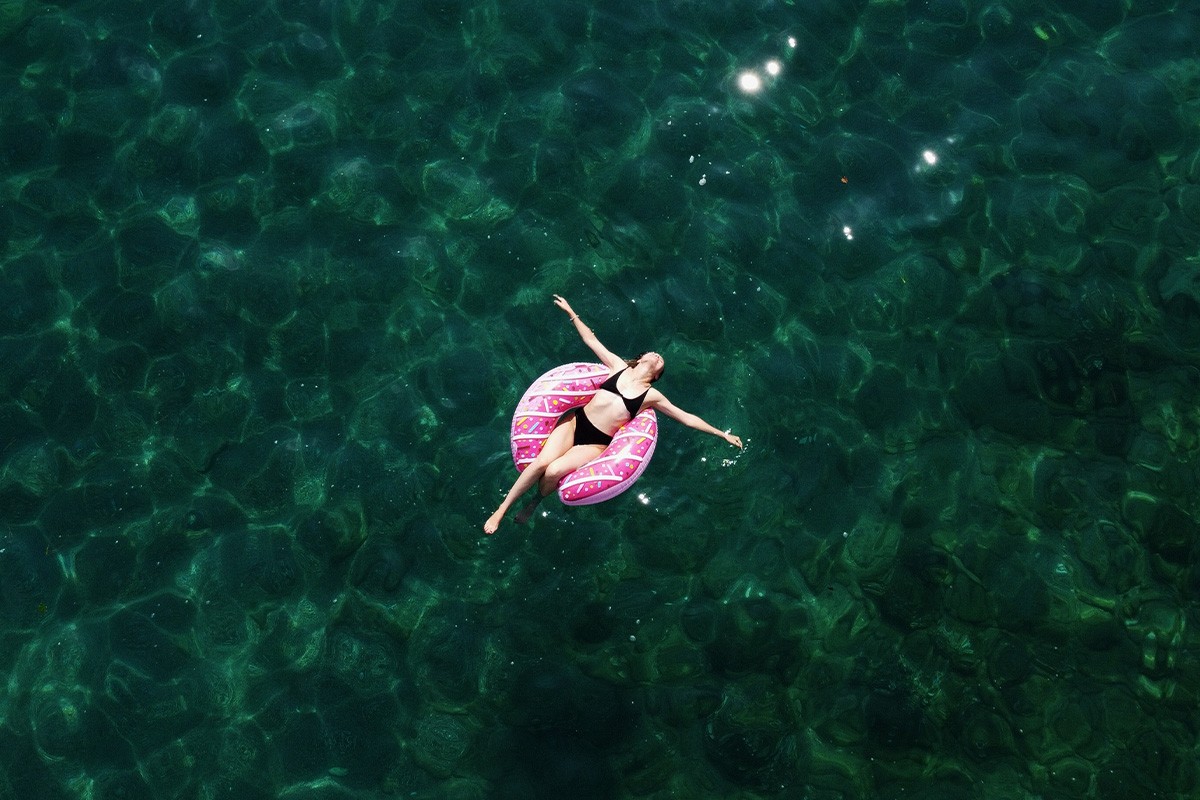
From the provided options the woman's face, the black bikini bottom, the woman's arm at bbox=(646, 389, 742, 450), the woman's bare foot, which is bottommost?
the woman's bare foot

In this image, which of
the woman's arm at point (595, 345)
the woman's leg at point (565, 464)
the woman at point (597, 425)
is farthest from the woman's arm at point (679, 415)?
the woman's leg at point (565, 464)

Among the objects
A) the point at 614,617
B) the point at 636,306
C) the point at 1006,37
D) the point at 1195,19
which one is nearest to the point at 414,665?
the point at 614,617

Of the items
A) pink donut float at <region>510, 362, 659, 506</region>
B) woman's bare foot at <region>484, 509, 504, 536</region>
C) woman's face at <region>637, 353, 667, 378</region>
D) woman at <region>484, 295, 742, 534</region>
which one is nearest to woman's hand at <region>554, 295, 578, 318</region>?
pink donut float at <region>510, 362, 659, 506</region>

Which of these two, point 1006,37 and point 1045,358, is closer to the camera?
point 1045,358

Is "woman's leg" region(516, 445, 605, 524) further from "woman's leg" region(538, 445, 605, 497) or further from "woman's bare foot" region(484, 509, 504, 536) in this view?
"woman's bare foot" region(484, 509, 504, 536)

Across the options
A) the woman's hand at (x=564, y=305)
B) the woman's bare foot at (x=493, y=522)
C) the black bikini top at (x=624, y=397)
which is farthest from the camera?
the woman's hand at (x=564, y=305)

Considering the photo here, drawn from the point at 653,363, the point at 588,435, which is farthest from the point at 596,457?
the point at 653,363

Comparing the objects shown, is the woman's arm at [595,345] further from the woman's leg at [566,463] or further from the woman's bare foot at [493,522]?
the woman's bare foot at [493,522]

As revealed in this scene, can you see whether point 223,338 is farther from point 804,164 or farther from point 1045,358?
point 1045,358
